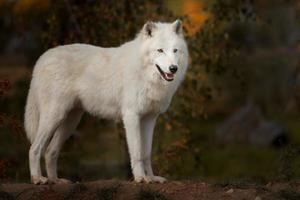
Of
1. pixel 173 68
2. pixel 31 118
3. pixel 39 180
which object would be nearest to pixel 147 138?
pixel 173 68

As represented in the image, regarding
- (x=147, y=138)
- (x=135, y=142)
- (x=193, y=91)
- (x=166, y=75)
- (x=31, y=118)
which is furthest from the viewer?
(x=193, y=91)

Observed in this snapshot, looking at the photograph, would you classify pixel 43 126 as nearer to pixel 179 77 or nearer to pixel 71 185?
pixel 71 185

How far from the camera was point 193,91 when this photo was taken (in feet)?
39.2

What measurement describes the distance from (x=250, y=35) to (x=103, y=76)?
61.4 feet

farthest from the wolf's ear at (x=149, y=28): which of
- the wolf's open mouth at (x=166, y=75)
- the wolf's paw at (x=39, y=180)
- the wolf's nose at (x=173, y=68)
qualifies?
the wolf's paw at (x=39, y=180)

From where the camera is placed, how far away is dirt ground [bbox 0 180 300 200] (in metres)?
7.52

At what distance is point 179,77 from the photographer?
845 centimetres

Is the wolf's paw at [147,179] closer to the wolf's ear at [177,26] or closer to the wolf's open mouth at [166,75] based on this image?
the wolf's open mouth at [166,75]

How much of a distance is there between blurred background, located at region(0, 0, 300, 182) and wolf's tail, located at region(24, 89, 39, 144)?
11 cm

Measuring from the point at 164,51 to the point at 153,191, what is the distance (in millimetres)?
1593

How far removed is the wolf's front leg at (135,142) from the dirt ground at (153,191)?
1.14ft

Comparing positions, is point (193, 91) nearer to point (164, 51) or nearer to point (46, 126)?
point (46, 126)

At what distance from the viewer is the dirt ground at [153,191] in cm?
752

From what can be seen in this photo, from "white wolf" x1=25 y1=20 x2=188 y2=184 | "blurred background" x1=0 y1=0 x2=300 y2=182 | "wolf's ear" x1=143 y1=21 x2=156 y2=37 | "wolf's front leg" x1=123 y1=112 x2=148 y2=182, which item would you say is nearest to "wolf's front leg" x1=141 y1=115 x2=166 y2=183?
"white wolf" x1=25 y1=20 x2=188 y2=184
